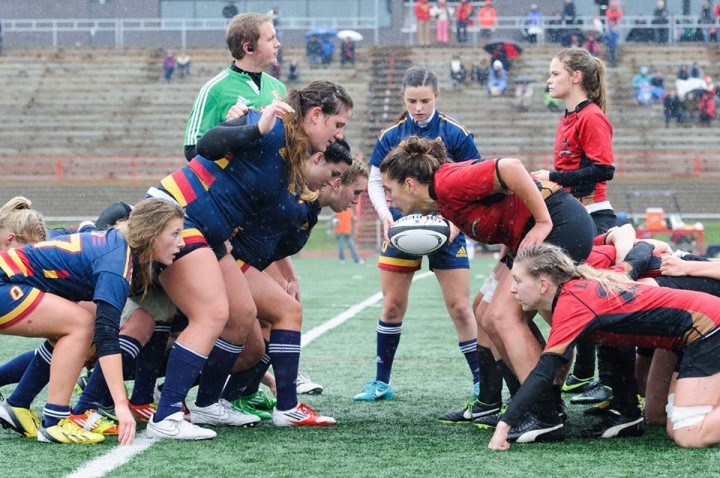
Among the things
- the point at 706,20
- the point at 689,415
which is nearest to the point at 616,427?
the point at 689,415

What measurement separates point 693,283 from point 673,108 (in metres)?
24.6

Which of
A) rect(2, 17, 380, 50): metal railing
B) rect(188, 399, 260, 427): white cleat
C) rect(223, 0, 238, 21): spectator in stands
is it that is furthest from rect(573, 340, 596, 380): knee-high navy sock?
rect(223, 0, 238, 21): spectator in stands

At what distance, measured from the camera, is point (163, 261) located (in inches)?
185

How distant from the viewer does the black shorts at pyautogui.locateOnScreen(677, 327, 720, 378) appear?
4559 millimetres

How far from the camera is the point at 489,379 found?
533 cm

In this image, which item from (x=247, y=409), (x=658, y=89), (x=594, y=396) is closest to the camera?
(x=247, y=409)

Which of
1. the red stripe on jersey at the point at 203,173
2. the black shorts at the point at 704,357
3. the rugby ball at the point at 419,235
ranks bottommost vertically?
the black shorts at the point at 704,357

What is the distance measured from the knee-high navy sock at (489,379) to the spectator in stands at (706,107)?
80.6 feet

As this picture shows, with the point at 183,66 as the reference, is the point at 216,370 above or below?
below

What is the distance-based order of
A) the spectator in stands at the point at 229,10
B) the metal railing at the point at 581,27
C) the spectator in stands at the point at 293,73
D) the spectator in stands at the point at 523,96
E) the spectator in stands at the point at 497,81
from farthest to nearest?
the spectator in stands at the point at 229,10 < the metal railing at the point at 581,27 < the spectator in stands at the point at 293,73 < the spectator in stands at the point at 497,81 < the spectator in stands at the point at 523,96

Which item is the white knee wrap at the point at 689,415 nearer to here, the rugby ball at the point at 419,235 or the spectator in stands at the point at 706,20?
the rugby ball at the point at 419,235

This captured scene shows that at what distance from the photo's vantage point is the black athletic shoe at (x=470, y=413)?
5305 millimetres

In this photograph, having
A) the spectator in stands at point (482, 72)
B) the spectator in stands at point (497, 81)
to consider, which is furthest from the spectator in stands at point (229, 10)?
the spectator in stands at point (497, 81)

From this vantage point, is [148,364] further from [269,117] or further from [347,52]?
[347,52]
